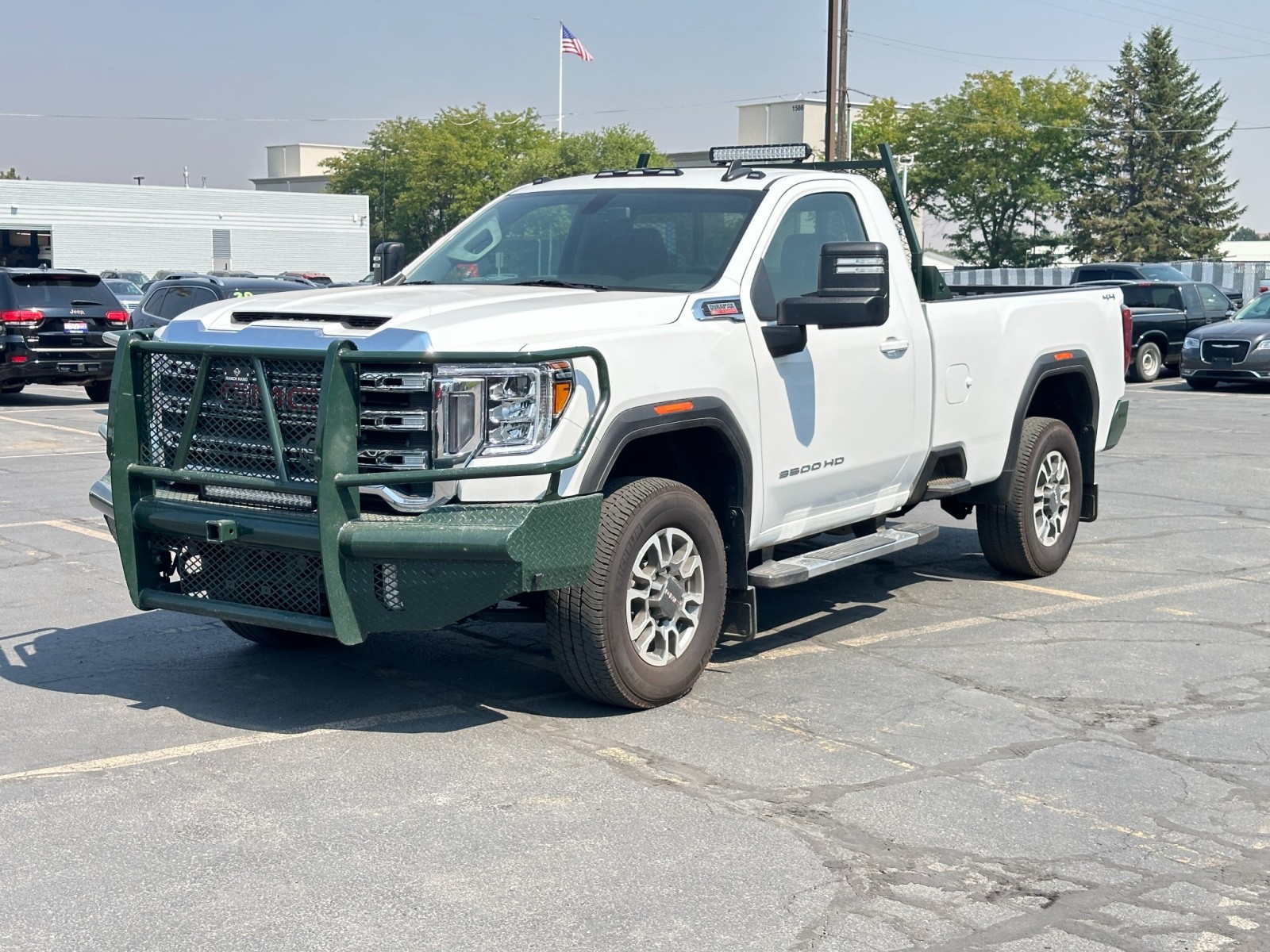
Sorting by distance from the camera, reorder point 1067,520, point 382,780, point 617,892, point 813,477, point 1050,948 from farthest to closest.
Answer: point 1067,520
point 813,477
point 382,780
point 617,892
point 1050,948

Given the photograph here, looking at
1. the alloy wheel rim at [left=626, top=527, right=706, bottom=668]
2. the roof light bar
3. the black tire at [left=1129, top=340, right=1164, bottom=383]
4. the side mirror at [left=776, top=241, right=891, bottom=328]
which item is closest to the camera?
the alloy wheel rim at [left=626, top=527, right=706, bottom=668]

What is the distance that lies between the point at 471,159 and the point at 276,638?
77922 mm

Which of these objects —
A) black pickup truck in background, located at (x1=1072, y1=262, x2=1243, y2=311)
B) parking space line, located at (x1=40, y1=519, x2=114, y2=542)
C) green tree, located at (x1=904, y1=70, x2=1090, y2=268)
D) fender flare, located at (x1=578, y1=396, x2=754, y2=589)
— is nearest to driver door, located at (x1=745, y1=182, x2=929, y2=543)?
fender flare, located at (x1=578, y1=396, x2=754, y2=589)

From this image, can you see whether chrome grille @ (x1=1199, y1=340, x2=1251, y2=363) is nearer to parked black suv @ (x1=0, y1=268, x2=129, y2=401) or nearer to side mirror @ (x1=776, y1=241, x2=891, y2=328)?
parked black suv @ (x1=0, y1=268, x2=129, y2=401)

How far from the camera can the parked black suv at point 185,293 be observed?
19.1 meters

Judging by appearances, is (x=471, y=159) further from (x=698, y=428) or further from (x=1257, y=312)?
(x=698, y=428)

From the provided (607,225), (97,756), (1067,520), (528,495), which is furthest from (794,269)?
A: (97,756)

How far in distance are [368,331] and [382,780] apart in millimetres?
1567

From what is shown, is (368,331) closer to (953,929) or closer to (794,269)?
(794,269)

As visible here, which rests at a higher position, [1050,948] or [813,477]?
[813,477]

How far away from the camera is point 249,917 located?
3.97 metres

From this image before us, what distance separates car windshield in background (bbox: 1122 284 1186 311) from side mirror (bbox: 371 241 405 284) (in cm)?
2149

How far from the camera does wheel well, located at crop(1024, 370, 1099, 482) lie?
904 cm

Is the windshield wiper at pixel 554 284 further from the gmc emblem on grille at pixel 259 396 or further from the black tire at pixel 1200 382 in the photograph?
the black tire at pixel 1200 382
